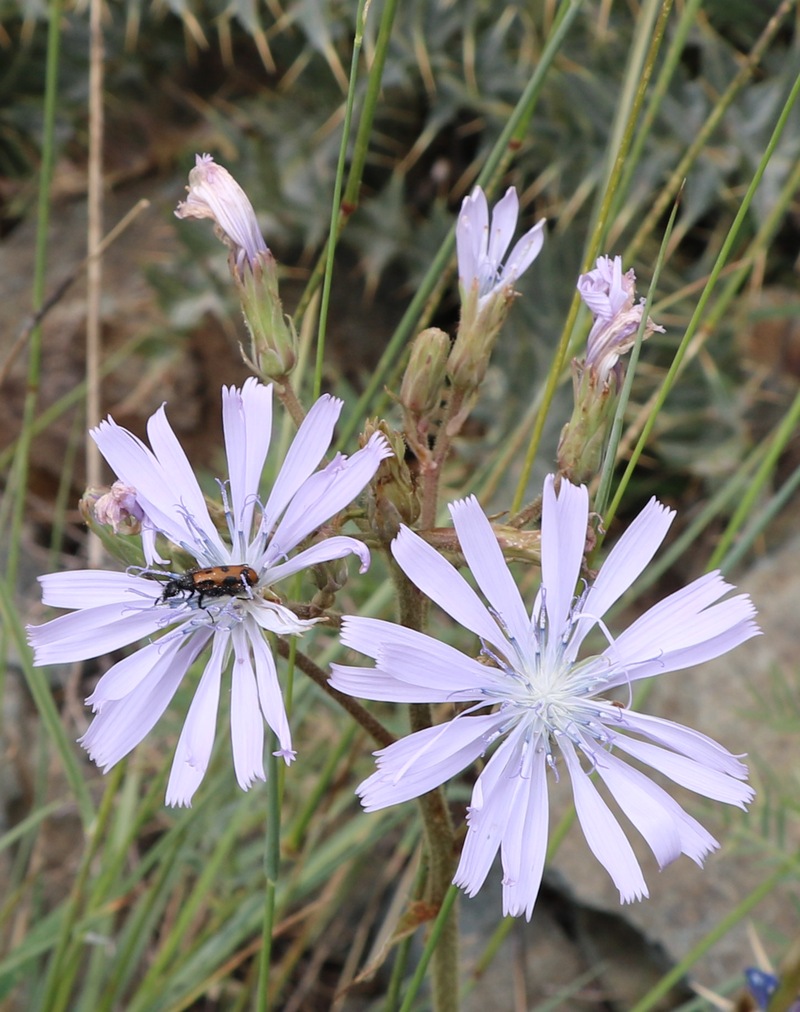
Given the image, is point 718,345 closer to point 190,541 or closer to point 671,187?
point 671,187

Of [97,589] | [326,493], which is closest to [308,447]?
[326,493]

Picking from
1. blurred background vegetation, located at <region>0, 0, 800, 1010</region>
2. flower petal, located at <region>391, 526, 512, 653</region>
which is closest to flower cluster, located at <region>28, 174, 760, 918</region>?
flower petal, located at <region>391, 526, 512, 653</region>

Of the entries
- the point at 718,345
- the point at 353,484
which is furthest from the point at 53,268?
the point at 353,484

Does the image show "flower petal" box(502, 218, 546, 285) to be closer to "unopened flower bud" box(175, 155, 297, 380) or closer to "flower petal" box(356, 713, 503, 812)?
"unopened flower bud" box(175, 155, 297, 380)

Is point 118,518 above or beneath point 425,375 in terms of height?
beneath

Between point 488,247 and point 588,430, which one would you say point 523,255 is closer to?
point 488,247

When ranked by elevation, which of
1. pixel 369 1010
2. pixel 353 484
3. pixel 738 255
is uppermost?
pixel 738 255

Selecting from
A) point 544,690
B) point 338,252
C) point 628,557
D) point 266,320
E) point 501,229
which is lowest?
point 544,690
